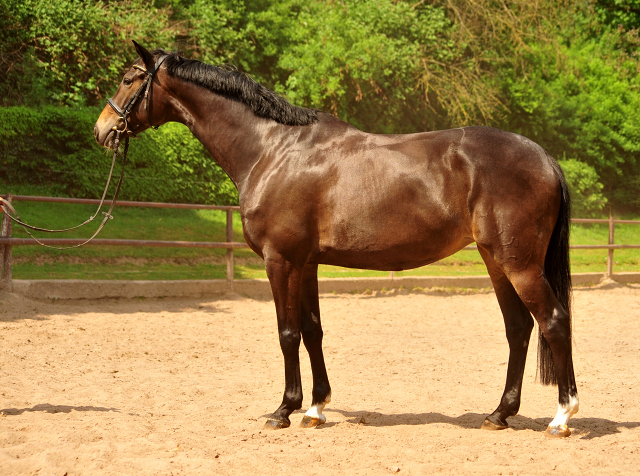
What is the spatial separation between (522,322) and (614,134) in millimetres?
20830

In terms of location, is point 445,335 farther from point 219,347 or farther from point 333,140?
point 333,140

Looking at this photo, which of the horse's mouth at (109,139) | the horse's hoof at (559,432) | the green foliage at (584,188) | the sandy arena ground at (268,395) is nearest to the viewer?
the sandy arena ground at (268,395)

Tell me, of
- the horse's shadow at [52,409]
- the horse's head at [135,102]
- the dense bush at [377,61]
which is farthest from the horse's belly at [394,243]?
the dense bush at [377,61]

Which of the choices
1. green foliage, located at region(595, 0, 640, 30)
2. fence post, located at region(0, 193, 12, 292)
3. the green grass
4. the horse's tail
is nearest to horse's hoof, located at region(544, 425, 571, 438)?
the horse's tail

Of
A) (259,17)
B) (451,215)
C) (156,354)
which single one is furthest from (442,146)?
(259,17)

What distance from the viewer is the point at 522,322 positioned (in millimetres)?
3908

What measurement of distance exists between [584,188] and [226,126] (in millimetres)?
19732

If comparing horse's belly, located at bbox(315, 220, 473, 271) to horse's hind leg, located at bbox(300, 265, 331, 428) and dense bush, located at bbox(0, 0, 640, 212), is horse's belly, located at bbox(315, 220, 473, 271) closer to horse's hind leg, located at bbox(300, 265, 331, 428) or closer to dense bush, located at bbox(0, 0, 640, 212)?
horse's hind leg, located at bbox(300, 265, 331, 428)

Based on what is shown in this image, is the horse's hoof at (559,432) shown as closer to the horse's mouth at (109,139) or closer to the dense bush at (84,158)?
the horse's mouth at (109,139)

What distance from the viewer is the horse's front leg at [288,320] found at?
372cm

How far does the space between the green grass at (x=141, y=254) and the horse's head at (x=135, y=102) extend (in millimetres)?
5177

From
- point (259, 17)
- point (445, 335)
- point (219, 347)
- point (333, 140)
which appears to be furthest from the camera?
point (259, 17)

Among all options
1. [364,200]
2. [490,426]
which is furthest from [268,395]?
[364,200]

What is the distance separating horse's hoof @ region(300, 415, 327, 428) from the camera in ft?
12.6
